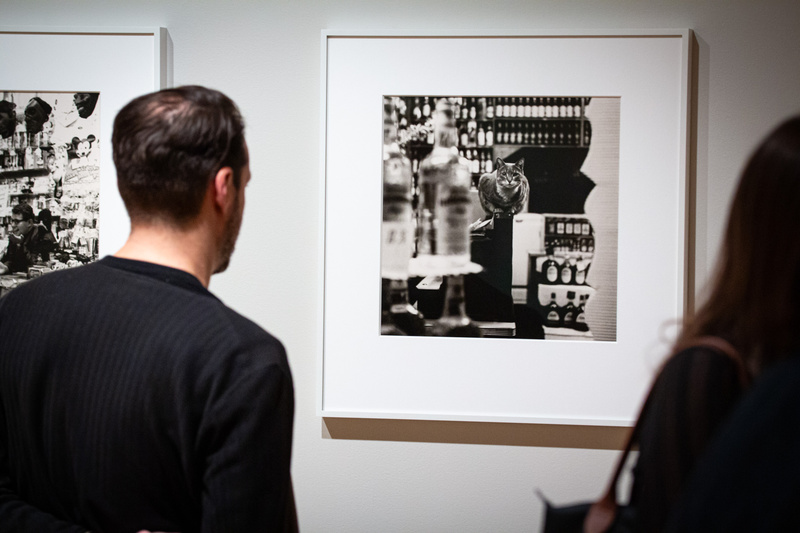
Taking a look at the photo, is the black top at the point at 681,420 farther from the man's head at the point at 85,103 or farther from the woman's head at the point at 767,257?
the man's head at the point at 85,103

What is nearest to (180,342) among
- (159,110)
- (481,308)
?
(159,110)

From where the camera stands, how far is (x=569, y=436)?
1.34 meters

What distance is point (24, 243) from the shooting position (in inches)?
54.1

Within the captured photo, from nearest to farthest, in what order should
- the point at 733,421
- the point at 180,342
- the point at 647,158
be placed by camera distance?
the point at 733,421 → the point at 180,342 → the point at 647,158

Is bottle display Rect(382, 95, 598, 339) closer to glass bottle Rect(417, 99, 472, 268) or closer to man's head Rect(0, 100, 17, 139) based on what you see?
glass bottle Rect(417, 99, 472, 268)

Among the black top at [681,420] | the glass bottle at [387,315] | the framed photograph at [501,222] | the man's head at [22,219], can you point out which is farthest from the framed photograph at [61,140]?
the black top at [681,420]

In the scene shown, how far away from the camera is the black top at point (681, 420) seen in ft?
1.61

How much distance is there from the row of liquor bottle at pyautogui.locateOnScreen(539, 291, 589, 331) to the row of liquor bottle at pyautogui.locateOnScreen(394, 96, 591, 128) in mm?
432

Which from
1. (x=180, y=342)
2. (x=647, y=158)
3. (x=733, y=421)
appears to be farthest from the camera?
(x=647, y=158)

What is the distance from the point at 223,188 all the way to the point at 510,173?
763mm

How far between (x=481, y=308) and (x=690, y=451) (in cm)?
83

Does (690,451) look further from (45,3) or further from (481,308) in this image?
(45,3)

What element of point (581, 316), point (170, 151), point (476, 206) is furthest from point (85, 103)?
point (581, 316)

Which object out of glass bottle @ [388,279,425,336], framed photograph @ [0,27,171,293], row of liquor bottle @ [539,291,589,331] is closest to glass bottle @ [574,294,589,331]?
row of liquor bottle @ [539,291,589,331]
